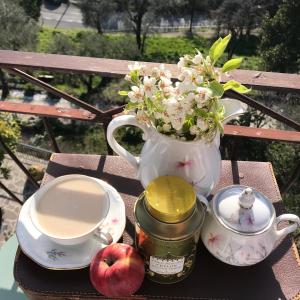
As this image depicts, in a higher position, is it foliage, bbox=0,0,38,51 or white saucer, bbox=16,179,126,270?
white saucer, bbox=16,179,126,270

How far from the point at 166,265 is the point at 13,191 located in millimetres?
6239

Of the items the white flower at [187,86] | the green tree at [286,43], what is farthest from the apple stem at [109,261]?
the green tree at [286,43]

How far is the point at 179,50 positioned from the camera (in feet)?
50.2

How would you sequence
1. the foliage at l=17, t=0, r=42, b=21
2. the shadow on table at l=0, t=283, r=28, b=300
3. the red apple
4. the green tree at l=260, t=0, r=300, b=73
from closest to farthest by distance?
the red apple
the shadow on table at l=0, t=283, r=28, b=300
the green tree at l=260, t=0, r=300, b=73
the foliage at l=17, t=0, r=42, b=21

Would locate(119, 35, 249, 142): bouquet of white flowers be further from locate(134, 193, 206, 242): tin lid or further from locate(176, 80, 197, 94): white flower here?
locate(134, 193, 206, 242): tin lid

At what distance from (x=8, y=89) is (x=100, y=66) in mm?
11513

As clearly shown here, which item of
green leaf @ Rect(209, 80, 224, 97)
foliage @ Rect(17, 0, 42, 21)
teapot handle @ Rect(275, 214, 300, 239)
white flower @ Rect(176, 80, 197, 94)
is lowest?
foliage @ Rect(17, 0, 42, 21)

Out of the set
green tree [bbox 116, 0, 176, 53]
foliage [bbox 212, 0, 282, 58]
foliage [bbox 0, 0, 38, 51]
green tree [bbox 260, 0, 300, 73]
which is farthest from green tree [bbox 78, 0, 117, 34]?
green tree [bbox 260, 0, 300, 73]

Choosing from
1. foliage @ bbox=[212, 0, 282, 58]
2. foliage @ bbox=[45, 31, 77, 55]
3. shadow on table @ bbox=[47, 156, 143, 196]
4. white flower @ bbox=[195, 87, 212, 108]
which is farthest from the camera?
foliage @ bbox=[212, 0, 282, 58]

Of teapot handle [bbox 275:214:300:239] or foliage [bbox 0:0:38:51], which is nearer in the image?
teapot handle [bbox 275:214:300:239]

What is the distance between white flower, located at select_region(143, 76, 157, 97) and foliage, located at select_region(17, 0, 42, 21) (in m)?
15.9

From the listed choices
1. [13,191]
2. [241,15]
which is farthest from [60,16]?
[13,191]

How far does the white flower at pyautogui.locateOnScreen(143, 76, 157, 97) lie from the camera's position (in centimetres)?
87

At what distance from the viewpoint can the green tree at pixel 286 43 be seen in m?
10.8
